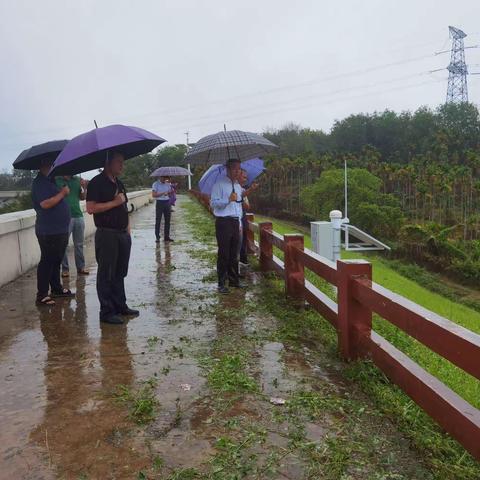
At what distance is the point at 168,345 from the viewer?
500 centimetres

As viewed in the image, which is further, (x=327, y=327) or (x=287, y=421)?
(x=327, y=327)

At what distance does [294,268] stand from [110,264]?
7.05ft

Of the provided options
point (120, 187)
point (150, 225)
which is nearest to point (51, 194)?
point (120, 187)

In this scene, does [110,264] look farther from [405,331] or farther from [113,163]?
[405,331]

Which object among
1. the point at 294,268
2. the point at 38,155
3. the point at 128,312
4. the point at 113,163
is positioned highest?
the point at 38,155

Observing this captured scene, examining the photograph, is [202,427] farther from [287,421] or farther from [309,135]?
[309,135]

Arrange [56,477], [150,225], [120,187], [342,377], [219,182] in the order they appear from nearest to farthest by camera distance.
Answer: [56,477] → [342,377] → [120,187] → [219,182] → [150,225]

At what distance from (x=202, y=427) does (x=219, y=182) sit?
3757 mm

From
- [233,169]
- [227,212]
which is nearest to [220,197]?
[227,212]

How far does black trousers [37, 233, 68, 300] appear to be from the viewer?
20.0 ft

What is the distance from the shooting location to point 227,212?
264 inches

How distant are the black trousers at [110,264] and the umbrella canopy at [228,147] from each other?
67.6 inches

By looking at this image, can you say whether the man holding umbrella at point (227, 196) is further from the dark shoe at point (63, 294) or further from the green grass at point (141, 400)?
the green grass at point (141, 400)

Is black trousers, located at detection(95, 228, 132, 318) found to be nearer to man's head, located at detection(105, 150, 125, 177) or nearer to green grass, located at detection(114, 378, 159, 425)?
man's head, located at detection(105, 150, 125, 177)
